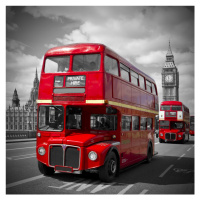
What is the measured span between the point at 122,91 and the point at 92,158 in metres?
2.72

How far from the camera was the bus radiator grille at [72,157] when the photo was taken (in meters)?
7.17

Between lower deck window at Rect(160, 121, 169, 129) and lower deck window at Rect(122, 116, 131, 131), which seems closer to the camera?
lower deck window at Rect(122, 116, 131, 131)

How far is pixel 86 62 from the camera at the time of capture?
304 inches

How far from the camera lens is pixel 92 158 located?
7086mm

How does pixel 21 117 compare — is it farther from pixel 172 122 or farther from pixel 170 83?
pixel 172 122

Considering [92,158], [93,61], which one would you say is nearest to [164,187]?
[92,158]

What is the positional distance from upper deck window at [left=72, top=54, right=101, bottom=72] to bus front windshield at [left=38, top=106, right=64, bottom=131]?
1322 millimetres

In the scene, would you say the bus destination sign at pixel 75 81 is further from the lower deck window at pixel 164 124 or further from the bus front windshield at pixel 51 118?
the lower deck window at pixel 164 124

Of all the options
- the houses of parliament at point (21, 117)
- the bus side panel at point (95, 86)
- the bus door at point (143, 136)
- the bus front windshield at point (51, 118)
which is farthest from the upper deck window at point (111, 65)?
the houses of parliament at point (21, 117)

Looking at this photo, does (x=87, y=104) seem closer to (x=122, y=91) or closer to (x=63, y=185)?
(x=122, y=91)

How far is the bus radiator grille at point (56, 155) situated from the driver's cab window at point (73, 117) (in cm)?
70

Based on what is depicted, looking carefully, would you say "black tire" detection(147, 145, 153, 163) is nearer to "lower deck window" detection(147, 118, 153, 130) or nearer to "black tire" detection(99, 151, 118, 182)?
"lower deck window" detection(147, 118, 153, 130)

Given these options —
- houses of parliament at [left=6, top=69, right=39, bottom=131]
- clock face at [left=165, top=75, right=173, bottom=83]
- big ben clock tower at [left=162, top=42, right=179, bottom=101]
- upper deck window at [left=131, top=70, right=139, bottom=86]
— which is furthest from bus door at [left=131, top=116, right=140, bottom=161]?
clock face at [left=165, top=75, right=173, bottom=83]

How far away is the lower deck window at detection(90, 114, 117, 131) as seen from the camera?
8.43 m
